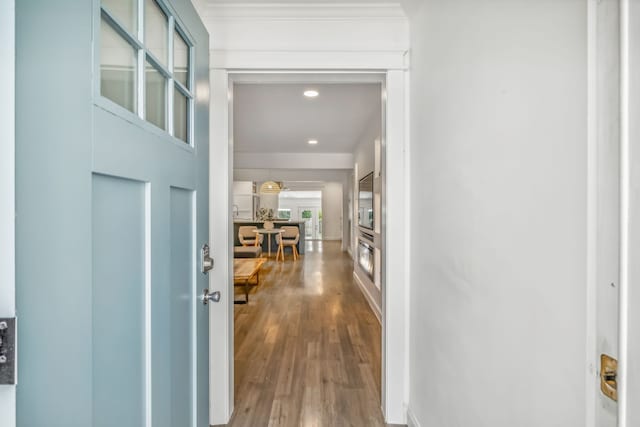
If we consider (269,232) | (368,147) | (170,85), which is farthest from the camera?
(269,232)

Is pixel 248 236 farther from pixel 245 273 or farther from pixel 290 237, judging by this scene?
pixel 245 273

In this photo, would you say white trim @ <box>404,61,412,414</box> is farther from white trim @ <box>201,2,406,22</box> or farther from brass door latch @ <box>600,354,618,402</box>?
brass door latch @ <box>600,354,618,402</box>

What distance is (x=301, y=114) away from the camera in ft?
14.5

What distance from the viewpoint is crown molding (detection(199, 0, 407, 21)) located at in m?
1.83

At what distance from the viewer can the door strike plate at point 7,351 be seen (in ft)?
1.86

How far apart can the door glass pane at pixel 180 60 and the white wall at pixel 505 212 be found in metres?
1.04

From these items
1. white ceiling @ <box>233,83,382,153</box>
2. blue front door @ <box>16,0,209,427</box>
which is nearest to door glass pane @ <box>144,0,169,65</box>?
blue front door @ <box>16,0,209,427</box>

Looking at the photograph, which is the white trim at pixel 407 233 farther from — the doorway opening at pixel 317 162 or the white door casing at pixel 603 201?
the white door casing at pixel 603 201

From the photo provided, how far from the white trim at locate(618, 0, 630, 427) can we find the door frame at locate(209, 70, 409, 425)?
1.41m

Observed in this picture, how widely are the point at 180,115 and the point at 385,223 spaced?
1.23 metres

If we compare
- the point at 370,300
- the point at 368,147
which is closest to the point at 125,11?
the point at 370,300

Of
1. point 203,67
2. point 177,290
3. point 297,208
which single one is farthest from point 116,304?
point 297,208

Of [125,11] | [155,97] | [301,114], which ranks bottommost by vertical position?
[155,97]

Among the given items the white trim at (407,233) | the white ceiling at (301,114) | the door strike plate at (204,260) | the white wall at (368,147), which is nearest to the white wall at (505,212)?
the white trim at (407,233)
